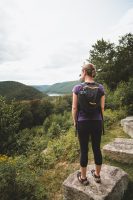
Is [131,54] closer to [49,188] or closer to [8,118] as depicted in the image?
[8,118]

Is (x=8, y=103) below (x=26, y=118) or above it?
above

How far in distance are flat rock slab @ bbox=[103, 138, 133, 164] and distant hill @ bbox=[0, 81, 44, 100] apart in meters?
103

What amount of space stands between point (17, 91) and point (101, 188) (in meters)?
120

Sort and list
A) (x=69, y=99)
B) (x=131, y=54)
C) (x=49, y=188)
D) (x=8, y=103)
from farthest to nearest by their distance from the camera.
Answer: (x=69, y=99) < (x=131, y=54) < (x=8, y=103) < (x=49, y=188)

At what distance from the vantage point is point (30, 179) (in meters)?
4.62

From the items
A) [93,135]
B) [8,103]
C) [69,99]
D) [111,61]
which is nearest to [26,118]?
[69,99]

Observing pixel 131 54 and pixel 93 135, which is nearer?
pixel 93 135

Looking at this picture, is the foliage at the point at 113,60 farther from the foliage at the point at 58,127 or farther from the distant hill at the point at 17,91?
the distant hill at the point at 17,91

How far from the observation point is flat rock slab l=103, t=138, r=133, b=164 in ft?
17.8

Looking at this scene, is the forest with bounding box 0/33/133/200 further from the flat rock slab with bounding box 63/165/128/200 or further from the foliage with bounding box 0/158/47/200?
the flat rock slab with bounding box 63/165/128/200

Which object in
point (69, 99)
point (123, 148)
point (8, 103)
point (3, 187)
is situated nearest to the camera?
point (3, 187)

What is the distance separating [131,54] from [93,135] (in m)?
28.7

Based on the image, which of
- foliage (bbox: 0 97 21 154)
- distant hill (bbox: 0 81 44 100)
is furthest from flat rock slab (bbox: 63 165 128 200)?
distant hill (bbox: 0 81 44 100)

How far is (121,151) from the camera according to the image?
5.54 metres
